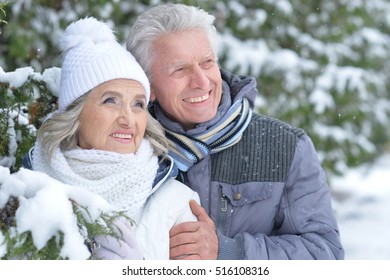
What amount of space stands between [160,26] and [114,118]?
596mm

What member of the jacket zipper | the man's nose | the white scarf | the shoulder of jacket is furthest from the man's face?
the white scarf

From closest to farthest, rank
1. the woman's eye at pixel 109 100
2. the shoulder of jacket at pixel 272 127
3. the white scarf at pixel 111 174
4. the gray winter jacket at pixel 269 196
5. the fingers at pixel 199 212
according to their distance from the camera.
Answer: the white scarf at pixel 111 174
the woman's eye at pixel 109 100
the fingers at pixel 199 212
the gray winter jacket at pixel 269 196
the shoulder of jacket at pixel 272 127

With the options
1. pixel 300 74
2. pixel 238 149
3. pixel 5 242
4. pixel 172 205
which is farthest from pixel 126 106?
pixel 300 74

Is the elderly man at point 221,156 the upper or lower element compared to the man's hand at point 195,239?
upper

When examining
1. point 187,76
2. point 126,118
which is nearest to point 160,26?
point 187,76

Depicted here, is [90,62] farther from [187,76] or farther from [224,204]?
[224,204]

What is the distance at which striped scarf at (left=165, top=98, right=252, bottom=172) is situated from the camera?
3.21 metres

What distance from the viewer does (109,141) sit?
9.39ft

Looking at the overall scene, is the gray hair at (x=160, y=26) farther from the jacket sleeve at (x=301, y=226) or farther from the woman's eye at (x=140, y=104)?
the jacket sleeve at (x=301, y=226)

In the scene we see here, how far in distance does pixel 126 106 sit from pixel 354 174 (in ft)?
39.9

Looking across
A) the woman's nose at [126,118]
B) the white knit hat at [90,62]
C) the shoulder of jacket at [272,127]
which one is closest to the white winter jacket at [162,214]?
the woman's nose at [126,118]

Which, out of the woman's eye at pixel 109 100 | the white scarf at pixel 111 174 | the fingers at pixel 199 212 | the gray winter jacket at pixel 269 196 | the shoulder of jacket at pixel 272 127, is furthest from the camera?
the shoulder of jacket at pixel 272 127

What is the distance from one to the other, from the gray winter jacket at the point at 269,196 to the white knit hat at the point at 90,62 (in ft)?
1.61

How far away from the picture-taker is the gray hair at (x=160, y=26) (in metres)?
3.24
